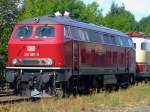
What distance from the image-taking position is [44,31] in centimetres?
2033

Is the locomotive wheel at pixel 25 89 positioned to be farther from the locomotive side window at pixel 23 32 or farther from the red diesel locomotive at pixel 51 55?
the locomotive side window at pixel 23 32

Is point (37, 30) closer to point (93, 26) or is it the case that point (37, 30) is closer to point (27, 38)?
point (27, 38)

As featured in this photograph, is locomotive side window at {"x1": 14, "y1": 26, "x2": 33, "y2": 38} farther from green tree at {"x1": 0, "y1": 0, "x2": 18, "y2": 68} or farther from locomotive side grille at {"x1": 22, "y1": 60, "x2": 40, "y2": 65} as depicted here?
green tree at {"x1": 0, "y1": 0, "x2": 18, "y2": 68}

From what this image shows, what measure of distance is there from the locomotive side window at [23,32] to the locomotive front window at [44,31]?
33 centimetres

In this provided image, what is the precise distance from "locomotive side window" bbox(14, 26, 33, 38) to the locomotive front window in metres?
0.33

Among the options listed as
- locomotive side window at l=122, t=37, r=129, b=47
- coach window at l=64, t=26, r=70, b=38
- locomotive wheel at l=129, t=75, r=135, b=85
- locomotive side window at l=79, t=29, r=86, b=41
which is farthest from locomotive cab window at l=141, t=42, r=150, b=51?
coach window at l=64, t=26, r=70, b=38

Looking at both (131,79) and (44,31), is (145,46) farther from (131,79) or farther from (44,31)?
(44,31)

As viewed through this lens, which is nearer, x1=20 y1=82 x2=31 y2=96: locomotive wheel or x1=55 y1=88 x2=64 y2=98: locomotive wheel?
x1=55 y1=88 x2=64 y2=98: locomotive wheel

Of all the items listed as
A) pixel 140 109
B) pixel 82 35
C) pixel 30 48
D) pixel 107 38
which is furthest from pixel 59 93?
pixel 107 38

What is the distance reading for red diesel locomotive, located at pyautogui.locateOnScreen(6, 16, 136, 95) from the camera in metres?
19.5

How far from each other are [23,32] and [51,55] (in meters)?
1.62

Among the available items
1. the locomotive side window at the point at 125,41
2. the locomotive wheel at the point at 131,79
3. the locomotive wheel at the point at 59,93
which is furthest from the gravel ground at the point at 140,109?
the locomotive wheel at the point at 131,79

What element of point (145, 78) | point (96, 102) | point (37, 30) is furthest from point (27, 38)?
point (145, 78)

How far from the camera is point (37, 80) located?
63.2 feet
